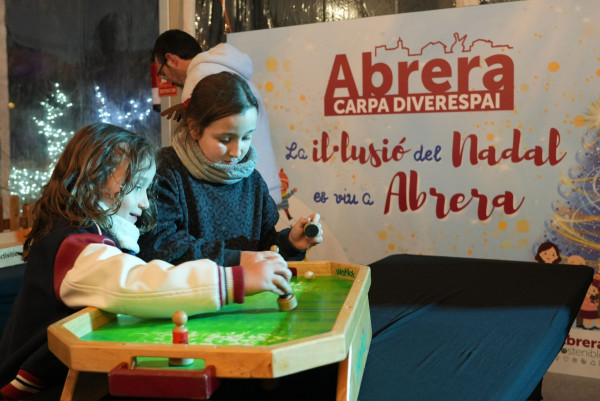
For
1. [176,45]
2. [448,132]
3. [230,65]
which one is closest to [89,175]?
[230,65]

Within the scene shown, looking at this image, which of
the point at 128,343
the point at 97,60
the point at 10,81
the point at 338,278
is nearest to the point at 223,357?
the point at 128,343

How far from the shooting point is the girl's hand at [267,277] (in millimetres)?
933

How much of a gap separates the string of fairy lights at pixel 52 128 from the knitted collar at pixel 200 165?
2167 mm

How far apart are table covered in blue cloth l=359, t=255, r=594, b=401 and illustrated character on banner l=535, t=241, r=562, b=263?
0.82 metres

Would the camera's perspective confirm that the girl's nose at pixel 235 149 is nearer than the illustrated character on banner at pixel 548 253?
Yes

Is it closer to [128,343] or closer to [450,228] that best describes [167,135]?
[450,228]

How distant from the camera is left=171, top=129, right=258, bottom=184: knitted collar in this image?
149 centimetres

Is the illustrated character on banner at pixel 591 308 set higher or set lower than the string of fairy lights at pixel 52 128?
lower

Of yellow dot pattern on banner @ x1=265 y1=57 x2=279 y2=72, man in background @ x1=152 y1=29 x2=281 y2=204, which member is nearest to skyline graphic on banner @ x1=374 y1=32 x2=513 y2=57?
yellow dot pattern on banner @ x1=265 y1=57 x2=279 y2=72

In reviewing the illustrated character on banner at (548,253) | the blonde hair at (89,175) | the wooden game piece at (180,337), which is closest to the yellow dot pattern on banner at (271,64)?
the illustrated character on banner at (548,253)

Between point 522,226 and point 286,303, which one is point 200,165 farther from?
point 522,226

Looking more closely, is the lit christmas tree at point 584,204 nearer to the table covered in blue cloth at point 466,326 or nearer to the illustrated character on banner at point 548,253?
the illustrated character on banner at point 548,253

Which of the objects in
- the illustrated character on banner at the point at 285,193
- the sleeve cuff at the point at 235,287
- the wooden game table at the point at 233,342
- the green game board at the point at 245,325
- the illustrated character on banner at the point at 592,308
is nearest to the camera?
the wooden game table at the point at 233,342

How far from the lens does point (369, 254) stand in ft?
10.3
